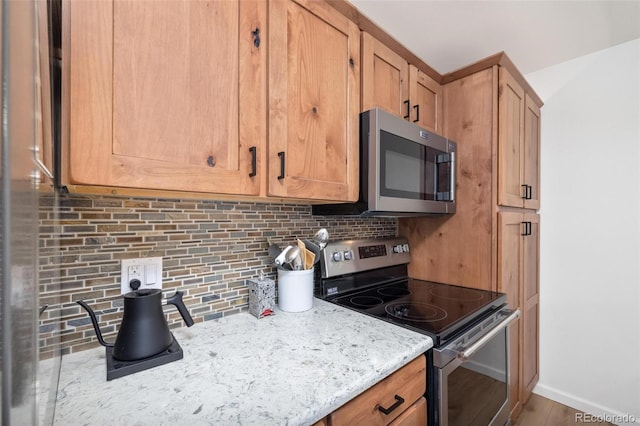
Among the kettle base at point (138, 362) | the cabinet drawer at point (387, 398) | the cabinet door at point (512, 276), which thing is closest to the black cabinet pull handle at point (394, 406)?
the cabinet drawer at point (387, 398)

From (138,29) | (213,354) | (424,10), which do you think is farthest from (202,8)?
(424,10)

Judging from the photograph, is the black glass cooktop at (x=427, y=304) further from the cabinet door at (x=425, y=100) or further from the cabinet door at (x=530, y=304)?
the cabinet door at (x=425, y=100)

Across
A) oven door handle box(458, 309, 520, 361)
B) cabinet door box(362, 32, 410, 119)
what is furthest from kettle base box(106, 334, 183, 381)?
cabinet door box(362, 32, 410, 119)

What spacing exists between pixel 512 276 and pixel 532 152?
2.97ft

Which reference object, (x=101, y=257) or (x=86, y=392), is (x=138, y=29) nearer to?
(x=101, y=257)

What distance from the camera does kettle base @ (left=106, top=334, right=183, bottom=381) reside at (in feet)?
2.39

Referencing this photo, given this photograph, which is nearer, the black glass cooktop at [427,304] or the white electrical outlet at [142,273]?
the white electrical outlet at [142,273]

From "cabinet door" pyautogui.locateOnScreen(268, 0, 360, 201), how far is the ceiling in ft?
1.51

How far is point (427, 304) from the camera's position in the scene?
133 centimetres

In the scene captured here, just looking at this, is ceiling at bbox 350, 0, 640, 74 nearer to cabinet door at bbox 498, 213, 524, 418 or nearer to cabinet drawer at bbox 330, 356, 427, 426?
cabinet door at bbox 498, 213, 524, 418

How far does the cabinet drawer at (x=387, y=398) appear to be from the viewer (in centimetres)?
73

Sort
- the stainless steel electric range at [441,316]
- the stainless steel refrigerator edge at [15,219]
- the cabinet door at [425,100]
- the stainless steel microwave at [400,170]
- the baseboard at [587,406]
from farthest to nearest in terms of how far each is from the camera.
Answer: the baseboard at [587,406], the cabinet door at [425,100], the stainless steel microwave at [400,170], the stainless steel electric range at [441,316], the stainless steel refrigerator edge at [15,219]

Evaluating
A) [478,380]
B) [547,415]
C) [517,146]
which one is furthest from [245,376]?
[547,415]

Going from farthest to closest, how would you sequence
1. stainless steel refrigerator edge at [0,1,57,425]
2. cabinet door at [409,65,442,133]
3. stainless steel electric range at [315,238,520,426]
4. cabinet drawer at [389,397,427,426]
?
cabinet door at [409,65,442,133] < stainless steel electric range at [315,238,520,426] < cabinet drawer at [389,397,427,426] < stainless steel refrigerator edge at [0,1,57,425]
